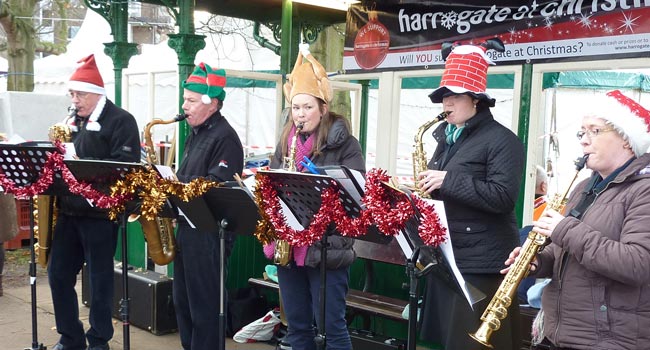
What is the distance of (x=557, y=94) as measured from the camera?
6105 millimetres

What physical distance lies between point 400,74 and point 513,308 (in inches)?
128

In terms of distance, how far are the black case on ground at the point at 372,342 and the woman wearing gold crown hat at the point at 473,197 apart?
132 centimetres

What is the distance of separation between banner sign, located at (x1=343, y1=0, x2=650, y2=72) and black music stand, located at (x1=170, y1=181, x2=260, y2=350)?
259 centimetres

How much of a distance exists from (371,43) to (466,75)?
3124 mm

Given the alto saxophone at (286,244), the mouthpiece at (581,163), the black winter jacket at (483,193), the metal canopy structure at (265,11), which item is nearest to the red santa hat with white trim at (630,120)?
the mouthpiece at (581,163)

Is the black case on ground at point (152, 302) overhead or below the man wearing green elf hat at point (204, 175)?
below

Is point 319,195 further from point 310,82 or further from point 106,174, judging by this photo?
point 106,174

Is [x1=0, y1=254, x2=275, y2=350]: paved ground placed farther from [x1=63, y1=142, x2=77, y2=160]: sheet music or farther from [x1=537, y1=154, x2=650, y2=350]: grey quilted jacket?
[x1=537, y1=154, x2=650, y2=350]: grey quilted jacket

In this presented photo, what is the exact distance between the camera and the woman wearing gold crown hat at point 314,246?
139 inches

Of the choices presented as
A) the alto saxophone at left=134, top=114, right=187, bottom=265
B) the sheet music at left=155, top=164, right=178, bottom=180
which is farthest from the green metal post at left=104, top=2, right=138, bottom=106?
the sheet music at left=155, top=164, right=178, bottom=180

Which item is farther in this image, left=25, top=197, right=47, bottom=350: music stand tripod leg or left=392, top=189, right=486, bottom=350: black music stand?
left=25, top=197, right=47, bottom=350: music stand tripod leg

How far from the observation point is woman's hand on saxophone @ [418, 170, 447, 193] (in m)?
3.03

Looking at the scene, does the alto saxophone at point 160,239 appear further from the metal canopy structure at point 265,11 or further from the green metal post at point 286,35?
the metal canopy structure at point 265,11

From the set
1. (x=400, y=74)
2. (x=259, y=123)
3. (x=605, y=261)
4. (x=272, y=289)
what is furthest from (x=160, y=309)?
(x=259, y=123)
